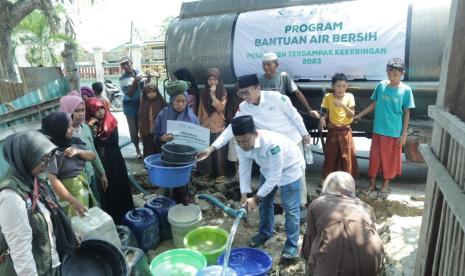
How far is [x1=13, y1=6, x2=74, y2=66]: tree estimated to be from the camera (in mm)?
15703

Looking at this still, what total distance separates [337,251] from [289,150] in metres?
1.51

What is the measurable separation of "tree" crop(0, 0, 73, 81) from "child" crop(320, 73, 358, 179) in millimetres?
5550

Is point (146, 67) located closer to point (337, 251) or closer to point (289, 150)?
point (289, 150)

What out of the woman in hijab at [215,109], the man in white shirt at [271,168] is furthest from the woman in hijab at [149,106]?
the man in white shirt at [271,168]

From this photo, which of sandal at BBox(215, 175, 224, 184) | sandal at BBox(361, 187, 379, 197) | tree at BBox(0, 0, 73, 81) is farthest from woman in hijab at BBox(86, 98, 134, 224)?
tree at BBox(0, 0, 73, 81)

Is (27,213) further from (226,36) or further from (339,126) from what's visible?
(226,36)

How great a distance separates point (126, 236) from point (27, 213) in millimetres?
1605

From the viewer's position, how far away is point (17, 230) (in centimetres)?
213

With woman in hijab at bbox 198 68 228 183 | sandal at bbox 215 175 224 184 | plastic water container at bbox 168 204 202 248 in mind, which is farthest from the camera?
sandal at bbox 215 175 224 184

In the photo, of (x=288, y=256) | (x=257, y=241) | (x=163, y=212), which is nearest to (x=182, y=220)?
(x=163, y=212)

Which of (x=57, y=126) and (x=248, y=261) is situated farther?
(x=248, y=261)

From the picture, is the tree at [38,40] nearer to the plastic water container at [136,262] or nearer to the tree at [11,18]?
the tree at [11,18]

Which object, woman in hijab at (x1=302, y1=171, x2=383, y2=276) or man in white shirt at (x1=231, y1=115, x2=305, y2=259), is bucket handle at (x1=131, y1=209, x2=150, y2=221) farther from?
woman in hijab at (x1=302, y1=171, x2=383, y2=276)

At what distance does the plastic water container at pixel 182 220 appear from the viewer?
4.05 metres
